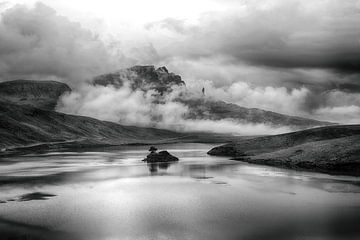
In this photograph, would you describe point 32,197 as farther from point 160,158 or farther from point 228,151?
point 228,151

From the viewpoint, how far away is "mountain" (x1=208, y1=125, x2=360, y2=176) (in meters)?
108

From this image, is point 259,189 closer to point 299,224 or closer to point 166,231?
point 299,224

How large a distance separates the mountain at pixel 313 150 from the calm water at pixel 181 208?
1344cm

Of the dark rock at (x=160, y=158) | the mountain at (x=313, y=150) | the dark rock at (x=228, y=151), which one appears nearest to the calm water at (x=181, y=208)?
the mountain at (x=313, y=150)

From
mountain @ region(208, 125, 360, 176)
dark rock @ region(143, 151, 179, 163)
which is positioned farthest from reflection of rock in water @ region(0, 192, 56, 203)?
dark rock @ region(143, 151, 179, 163)

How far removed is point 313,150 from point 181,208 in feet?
248

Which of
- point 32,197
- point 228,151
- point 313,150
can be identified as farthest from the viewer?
point 228,151

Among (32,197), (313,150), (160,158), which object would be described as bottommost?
(32,197)

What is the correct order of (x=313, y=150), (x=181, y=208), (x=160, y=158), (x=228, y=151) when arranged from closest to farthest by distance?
(x=181, y=208)
(x=313, y=150)
(x=160, y=158)
(x=228, y=151)

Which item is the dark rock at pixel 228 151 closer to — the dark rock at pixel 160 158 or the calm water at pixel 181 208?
the dark rock at pixel 160 158

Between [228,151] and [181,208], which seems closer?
[181,208]

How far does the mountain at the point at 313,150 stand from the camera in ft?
355

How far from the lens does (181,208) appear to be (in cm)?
5959

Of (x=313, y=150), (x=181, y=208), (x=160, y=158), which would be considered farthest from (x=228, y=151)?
(x=181, y=208)
